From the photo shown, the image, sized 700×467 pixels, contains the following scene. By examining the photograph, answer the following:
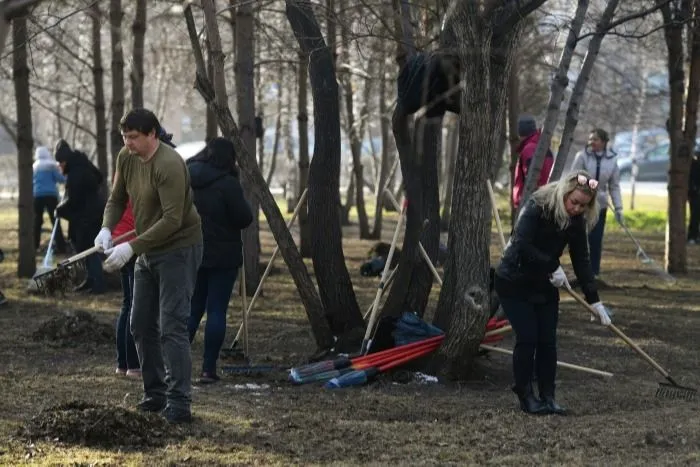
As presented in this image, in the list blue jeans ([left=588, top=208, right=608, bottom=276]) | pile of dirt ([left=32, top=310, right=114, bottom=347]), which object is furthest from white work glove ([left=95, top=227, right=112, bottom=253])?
blue jeans ([left=588, top=208, right=608, bottom=276])

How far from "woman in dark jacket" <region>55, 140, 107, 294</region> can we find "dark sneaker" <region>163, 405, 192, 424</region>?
6545 mm

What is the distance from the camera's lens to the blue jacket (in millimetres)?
18500

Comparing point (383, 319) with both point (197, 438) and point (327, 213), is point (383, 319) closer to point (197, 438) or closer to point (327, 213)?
point (327, 213)

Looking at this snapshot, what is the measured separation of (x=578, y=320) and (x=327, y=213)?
3229 millimetres

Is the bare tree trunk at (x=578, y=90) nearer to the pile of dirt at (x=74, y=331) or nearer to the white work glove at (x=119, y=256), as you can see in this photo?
the pile of dirt at (x=74, y=331)

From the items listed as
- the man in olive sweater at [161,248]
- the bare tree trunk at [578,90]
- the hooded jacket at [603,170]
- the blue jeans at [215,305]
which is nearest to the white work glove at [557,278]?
the man in olive sweater at [161,248]

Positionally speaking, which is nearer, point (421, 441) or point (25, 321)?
point (421, 441)

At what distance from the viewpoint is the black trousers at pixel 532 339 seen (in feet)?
24.5

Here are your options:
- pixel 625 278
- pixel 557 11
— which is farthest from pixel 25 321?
pixel 557 11

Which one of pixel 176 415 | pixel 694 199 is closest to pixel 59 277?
pixel 176 415

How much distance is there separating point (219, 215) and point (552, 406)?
2.44 m

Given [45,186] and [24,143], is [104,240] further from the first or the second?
[45,186]

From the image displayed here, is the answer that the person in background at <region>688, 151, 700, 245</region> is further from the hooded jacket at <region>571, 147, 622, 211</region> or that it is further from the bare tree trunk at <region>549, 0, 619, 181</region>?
the bare tree trunk at <region>549, 0, 619, 181</region>

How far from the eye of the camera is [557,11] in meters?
16.9
